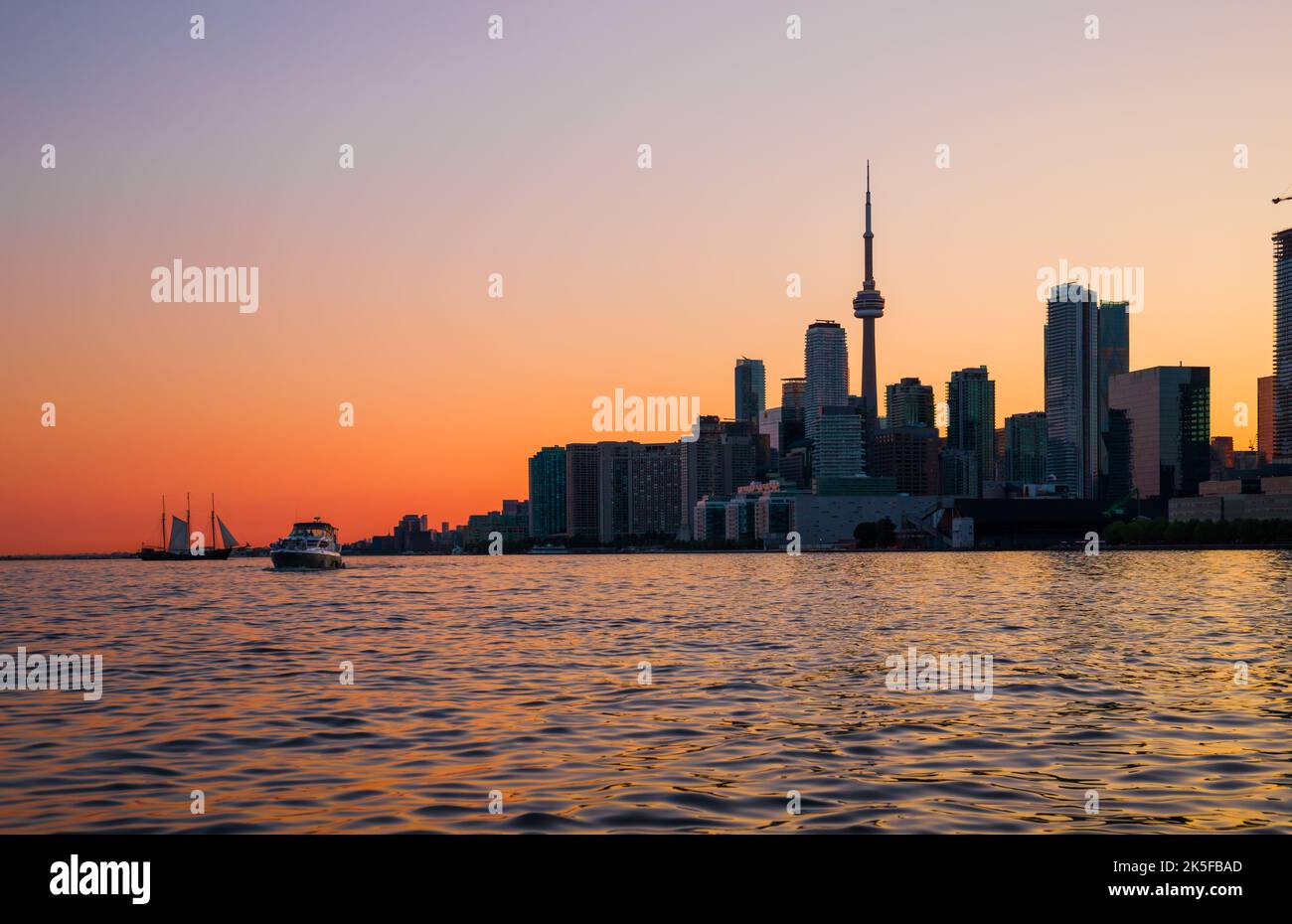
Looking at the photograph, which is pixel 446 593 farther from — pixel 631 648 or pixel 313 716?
pixel 313 716

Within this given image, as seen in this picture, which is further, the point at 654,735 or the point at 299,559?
the point at 299,559

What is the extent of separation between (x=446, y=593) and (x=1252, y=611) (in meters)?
63.3

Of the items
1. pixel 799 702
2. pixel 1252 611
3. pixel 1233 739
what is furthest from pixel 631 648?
pixel 1252 611

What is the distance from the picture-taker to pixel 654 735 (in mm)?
21266

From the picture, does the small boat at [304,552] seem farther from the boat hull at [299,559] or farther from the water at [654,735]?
the water at [654,735]

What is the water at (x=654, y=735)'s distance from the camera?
49.1 ft

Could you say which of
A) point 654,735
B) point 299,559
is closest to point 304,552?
point 299,559

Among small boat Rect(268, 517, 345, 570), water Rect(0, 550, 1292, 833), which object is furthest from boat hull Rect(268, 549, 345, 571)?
water Rect(0, 550, 1292, 833)

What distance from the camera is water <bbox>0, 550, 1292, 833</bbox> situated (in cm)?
1498

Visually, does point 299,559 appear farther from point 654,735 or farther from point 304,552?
point 654,735
